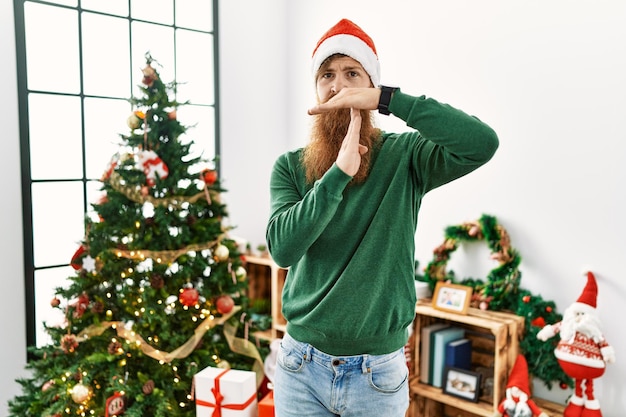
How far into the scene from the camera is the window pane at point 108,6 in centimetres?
283

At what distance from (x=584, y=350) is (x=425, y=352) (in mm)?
773

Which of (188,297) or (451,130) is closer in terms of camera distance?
(451,130)

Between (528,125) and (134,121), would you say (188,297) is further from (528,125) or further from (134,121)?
(528,125)

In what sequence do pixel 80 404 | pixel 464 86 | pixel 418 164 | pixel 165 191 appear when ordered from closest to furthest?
pixel 418 164
pixel 80 404
pixel 165 191
pixel 464 86

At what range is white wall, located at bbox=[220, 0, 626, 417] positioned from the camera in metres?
2.22

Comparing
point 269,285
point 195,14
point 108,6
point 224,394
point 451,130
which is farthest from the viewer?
point 269,285

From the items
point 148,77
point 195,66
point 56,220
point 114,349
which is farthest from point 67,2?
point 114,349

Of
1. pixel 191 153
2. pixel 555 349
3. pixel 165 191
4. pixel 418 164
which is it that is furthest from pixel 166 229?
pixel 555 349

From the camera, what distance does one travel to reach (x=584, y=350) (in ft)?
6.98

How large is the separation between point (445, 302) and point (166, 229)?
136cm

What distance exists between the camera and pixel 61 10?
275 cm

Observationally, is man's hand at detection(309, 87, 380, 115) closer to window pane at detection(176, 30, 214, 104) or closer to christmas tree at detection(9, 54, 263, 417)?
christmas tree at detection(9, 54, 263, 417)

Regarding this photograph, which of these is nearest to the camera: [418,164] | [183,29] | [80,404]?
[418,164]

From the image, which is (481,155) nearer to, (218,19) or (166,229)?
(166,229)
